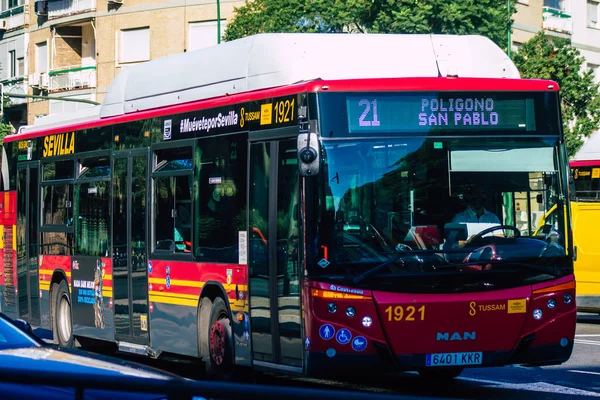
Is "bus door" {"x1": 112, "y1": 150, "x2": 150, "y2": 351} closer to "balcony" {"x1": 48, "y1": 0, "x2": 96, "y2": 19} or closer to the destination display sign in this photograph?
the destination display sign

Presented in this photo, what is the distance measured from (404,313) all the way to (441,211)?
906mm

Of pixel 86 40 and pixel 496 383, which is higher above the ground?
pixel 86 40

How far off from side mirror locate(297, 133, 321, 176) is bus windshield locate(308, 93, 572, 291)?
12cm

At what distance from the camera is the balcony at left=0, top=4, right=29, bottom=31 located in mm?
54250

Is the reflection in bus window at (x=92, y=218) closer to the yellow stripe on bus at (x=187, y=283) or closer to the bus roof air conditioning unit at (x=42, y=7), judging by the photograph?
the yellow stripe on bus at (x=187, y=283)

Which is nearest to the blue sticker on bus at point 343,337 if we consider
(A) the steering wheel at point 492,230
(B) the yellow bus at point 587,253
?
(A) the steering wheel at point 492,230

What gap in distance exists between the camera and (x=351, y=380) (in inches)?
514

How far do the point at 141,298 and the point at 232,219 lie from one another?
2469mm

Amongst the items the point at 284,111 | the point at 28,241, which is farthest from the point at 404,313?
the point at 28,241

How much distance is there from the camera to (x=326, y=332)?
10141 millimetres

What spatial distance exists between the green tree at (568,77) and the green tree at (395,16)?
180 cm

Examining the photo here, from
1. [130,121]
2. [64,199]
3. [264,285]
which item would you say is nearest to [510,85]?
[264,285]

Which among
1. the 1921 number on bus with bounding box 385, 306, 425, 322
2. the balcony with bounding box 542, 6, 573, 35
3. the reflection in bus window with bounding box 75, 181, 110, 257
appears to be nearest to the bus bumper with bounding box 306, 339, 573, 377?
the 1921 number on bus with bounding box 385, 306, 425, 322

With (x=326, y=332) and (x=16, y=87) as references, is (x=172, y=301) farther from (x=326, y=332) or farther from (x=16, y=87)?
(x=16, y=87)
